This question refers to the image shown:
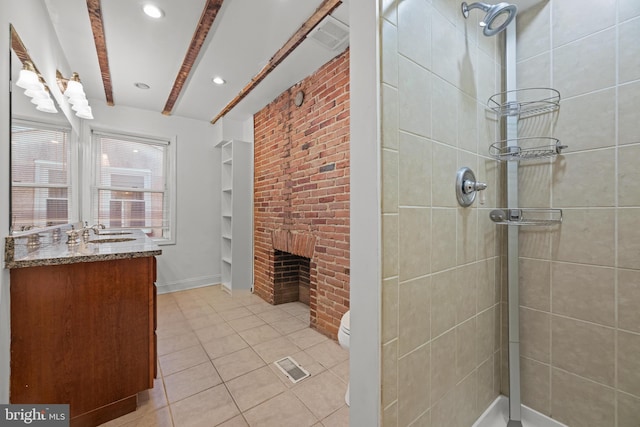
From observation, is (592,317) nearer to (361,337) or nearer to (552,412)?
(552,412)

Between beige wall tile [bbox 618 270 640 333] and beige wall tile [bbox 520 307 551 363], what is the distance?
0.86 ft

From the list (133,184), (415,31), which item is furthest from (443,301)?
(133,184)

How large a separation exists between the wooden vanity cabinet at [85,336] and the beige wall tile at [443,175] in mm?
1636

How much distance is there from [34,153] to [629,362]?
10.8 feet

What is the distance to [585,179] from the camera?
1.18 meters

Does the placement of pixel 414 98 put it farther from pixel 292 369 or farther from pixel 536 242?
pixel 292 369

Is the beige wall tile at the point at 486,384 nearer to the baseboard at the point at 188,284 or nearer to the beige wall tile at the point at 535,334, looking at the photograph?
the beige wall tile at the point at 535,334

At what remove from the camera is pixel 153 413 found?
4.89 feet

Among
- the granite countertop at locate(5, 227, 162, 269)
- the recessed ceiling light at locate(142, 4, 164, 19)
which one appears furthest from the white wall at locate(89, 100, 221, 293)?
the granite countertop at locate(5, 227, 162, 269)

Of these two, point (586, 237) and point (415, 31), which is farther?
point (586, 237)

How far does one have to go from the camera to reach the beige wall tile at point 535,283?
1.31 m

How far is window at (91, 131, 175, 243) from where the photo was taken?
3.41m

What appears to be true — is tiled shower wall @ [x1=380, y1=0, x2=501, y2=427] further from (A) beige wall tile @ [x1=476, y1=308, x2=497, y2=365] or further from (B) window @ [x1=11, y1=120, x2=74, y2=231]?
(B) window @ [x1=11, y1=120, x2=74, y2=231]

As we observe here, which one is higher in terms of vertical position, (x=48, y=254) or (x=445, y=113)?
(x=445, y=113)
